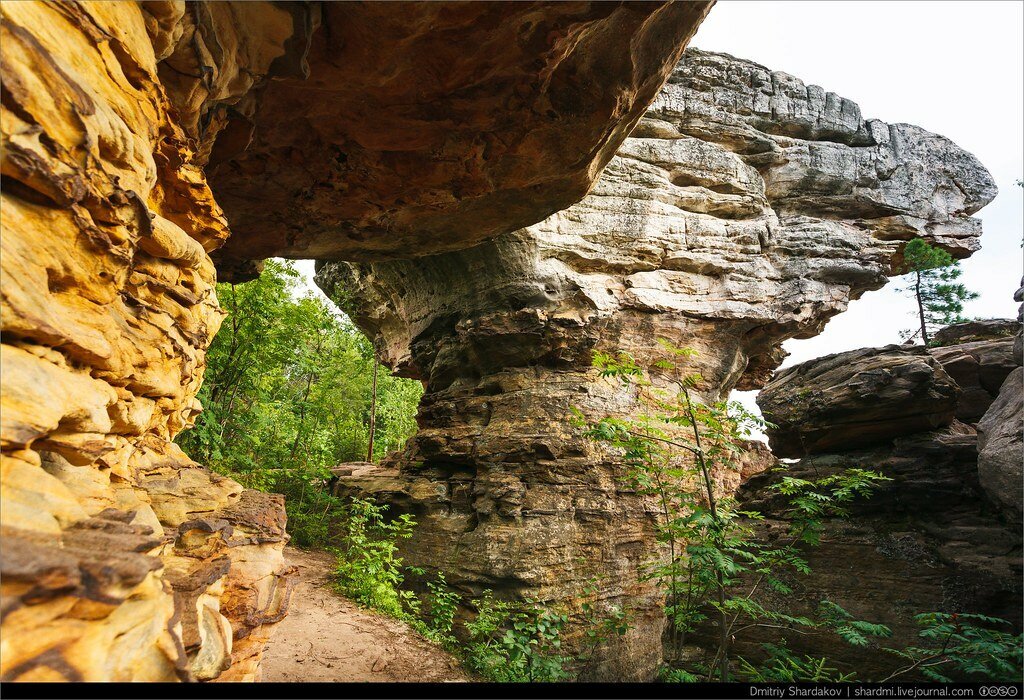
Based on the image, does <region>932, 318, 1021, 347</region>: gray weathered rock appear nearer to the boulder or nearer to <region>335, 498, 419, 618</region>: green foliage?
the boulder

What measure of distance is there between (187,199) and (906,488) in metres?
13.4

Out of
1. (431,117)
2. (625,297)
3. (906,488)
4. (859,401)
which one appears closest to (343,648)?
(431,117)

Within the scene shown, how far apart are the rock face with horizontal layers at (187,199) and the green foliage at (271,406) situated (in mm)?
3853

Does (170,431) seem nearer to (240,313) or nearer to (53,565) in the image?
(53,565)

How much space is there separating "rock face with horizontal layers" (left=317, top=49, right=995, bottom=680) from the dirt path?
1823 millimetres

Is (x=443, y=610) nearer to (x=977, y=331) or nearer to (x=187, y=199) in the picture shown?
(x=187, y=199)

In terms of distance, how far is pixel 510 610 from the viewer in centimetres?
959

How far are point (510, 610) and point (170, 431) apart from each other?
7.23m

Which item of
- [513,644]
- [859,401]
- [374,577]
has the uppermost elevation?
[859,401]

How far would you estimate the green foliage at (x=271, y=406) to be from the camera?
11.5 meters

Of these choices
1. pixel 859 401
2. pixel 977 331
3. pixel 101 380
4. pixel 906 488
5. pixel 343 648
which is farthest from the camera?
pixel 977 331

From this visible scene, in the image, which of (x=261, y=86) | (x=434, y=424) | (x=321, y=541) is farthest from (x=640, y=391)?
(x=261, y=86)

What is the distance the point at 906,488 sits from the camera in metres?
10.2

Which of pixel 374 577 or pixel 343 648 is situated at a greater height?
pixel 374 577
